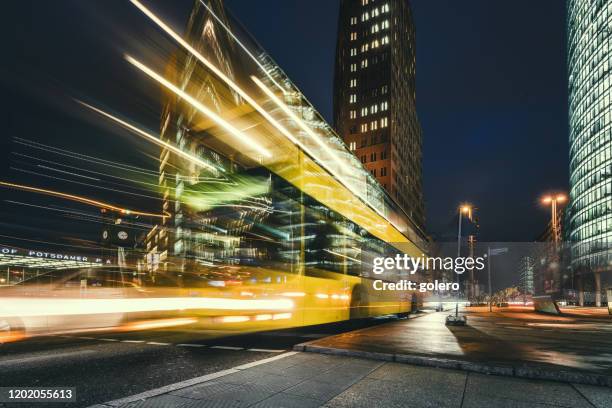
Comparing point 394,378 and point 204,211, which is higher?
point 204,211

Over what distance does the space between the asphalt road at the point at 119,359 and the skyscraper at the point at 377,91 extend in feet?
241

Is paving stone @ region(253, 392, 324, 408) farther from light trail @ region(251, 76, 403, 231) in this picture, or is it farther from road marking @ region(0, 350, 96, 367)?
light trail @ region(251, 76, 403, 231)

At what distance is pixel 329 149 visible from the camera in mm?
10938

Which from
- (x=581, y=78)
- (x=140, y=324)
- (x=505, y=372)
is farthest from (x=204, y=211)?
(x=581, y=78)

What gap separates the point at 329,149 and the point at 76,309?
820cm

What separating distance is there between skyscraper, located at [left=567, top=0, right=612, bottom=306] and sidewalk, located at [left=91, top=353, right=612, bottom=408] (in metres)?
64.9

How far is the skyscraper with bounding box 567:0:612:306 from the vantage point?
5731cm

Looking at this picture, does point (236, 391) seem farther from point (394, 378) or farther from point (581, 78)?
point (581, 78)

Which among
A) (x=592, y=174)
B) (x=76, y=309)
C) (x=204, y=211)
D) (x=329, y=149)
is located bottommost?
(x=76, y=309)

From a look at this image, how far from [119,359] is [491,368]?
686 cm

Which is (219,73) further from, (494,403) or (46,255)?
(46,255)

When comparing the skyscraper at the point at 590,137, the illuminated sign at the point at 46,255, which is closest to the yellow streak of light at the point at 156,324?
the illuminated sign at the point at 46,255

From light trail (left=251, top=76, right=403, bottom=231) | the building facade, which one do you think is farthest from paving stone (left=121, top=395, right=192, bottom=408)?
light trail (left=251, top=76, right=403, bottom=231)

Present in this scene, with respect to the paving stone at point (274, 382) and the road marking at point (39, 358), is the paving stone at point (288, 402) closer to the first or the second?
the paving stone at point (274, 382)
